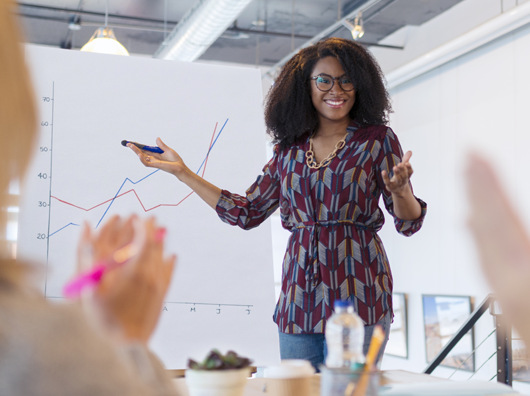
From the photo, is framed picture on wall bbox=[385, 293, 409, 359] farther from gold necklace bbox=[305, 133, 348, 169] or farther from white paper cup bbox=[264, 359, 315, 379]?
white paper cup bbox=[264, 359, 315, 379]

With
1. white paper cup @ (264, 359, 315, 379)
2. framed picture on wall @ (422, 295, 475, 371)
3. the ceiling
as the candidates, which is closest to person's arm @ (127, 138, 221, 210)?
white paper cup @ (264, 359, 315, 379)

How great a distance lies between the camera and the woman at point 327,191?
1.70m

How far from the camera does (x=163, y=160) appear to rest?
78.7 inches

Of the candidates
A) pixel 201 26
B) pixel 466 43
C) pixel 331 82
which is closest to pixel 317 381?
pixel 331 82

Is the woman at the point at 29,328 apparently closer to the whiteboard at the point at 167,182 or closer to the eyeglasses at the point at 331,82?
the eyeglasses at the point at 331,82

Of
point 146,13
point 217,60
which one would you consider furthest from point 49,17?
point 217,60

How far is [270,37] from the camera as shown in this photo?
6699 mm

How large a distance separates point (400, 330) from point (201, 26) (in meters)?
3.90

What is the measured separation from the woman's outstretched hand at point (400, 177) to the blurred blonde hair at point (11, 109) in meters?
1.22

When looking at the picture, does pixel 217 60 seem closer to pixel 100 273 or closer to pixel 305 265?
pixel 305 265

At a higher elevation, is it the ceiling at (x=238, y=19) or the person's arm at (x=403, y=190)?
the ceiling at (x=238, y=19)

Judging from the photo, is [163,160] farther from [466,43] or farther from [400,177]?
[466,43]

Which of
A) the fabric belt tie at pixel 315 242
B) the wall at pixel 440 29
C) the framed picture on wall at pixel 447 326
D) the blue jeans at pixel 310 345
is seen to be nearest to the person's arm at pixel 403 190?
the fabric belt tie at pixel 315 242

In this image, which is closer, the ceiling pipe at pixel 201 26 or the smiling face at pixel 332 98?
the smiling face at pixel 332 98
